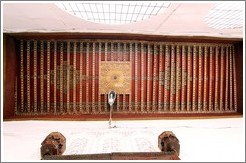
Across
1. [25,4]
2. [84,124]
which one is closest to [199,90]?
[84,124]

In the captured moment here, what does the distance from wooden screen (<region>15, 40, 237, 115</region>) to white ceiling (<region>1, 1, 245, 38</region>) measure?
54 cm

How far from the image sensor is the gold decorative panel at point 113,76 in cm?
381

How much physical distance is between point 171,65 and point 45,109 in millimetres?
2330

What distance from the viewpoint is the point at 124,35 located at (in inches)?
137

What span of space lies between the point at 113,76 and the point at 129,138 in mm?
1624

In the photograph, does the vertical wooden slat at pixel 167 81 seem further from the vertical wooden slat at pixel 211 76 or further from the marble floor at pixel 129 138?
the marble floor at pixel 129 138

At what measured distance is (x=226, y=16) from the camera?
8.82ft

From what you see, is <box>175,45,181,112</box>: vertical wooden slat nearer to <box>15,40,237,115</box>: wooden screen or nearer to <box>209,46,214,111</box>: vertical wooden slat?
<box>15,40,237,115</box>: wooden screen

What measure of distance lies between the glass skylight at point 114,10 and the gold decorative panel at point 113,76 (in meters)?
1.03

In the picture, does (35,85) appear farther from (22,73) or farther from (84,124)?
(84,124)

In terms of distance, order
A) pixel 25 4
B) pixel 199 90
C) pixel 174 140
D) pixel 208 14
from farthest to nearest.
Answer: pixel 199 90
pixel 208 14
pixel 25 4
pixel 174 140

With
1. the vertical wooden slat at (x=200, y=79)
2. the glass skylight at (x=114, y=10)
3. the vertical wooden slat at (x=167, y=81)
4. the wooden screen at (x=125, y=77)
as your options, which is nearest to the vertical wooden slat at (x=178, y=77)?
the wooden screen at (x=125, y=77)

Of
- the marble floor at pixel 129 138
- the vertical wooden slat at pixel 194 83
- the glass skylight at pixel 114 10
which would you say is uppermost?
the glass skylight at pixel 114 10

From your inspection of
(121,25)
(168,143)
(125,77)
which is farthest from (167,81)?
(168,143)
